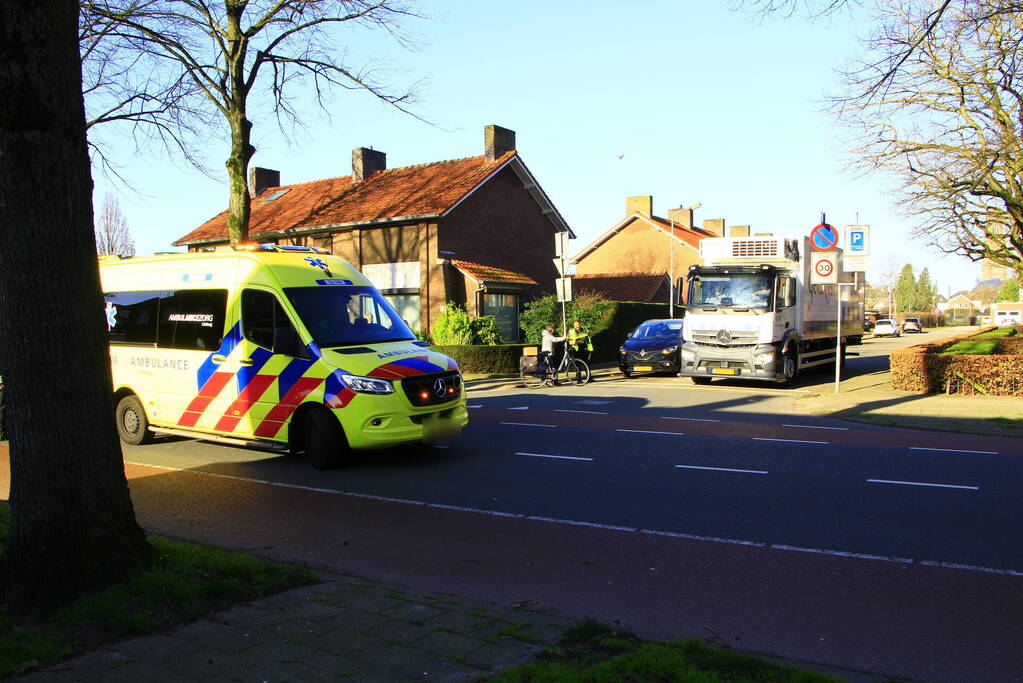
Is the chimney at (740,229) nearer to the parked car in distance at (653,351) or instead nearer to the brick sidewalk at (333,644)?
the parked car in distance at (653,351)

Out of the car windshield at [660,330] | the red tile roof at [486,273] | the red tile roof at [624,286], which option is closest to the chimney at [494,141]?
the red tile roof at [486,273]

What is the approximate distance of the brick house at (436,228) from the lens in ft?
98.1

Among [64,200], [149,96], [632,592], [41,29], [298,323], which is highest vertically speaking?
[149,96]

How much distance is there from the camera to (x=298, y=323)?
9617 millimetres

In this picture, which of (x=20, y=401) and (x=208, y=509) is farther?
(x=208, y=509)

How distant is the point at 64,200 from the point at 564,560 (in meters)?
4.00

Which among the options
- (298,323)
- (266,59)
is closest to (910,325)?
(266,59)

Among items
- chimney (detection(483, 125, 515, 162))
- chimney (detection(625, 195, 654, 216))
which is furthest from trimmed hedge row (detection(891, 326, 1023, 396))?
chimney (detection(625, 195, 654, 216))

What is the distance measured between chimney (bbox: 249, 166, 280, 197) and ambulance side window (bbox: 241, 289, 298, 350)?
32.5 meters

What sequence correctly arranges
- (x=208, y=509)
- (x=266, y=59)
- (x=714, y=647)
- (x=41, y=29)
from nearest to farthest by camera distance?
(x=714, y=647)
(x=41, y=29)
(x=208, y=509)
(x=266, y=59)

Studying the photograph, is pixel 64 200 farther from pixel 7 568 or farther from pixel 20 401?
pixel 7 568

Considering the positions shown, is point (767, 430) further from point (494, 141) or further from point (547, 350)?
point (494, 141)

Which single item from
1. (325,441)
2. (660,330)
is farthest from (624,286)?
(325,441)

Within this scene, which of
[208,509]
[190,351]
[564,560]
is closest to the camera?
[564,560]
